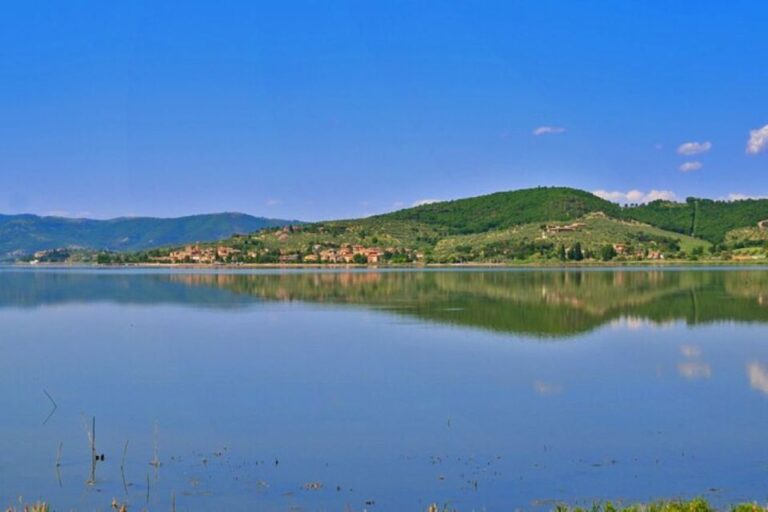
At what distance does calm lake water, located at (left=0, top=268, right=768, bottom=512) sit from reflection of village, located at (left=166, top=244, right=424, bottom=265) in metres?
125

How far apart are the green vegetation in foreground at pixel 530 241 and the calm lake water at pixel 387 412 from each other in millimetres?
113471

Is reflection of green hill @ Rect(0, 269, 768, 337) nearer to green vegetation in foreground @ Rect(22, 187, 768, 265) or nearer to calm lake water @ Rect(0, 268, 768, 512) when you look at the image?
calm lake water @ Rect(0, 268, 768, 512)

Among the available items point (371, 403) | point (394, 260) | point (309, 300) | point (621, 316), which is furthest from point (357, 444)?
point (394, 260)

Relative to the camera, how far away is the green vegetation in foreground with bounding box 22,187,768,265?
153 meters

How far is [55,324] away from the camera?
43.0m

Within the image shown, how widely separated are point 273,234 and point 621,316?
158628mm

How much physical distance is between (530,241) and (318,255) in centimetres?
4057

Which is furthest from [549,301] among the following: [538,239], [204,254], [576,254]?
[204,254]

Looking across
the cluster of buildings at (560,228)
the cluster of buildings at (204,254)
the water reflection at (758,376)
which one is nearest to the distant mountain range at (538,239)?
the cluster of buildings at (560,228)

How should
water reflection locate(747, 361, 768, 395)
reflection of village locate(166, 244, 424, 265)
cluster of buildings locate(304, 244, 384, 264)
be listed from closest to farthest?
1. water reflection locate(747, 361, 768, 395)
2. cluster of buildings locate(304, 244, 384, 264)
3. reflection of village locate(166, 244, 424, 265)

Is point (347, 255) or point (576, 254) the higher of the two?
point (347, 255)

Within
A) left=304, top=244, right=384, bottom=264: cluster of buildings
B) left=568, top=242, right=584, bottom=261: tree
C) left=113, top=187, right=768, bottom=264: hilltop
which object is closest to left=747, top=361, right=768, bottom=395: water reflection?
left=568, top=242, right=584, bottom=261: tree

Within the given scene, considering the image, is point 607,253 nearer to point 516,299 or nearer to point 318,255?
point 318,255

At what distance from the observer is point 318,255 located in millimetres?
172500
